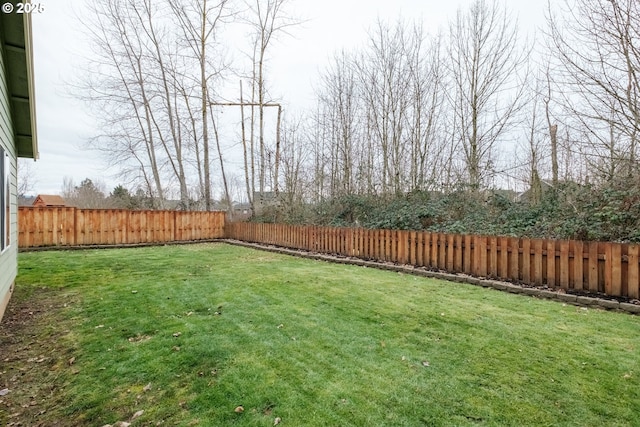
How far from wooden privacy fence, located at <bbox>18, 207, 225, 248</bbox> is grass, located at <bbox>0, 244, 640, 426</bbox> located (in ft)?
25.5

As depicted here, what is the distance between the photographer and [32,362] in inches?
136

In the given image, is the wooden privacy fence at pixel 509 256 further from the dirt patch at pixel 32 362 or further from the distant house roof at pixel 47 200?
the distant house roof at pixel 47 200

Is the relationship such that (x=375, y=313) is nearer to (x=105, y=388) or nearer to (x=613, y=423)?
(x=613, y=423)

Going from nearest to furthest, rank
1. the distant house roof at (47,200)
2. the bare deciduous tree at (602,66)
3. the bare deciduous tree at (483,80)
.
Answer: the bare deciduous tree at (602,66)
the bare deciduous tree at (483,80)
the distant house roof at (47,200)

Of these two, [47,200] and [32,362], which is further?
[47,200]

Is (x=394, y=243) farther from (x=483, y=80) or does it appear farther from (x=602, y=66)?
(x=483, y=80)

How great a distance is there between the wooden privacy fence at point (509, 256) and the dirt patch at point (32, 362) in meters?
6.58

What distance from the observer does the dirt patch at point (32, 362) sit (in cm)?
263

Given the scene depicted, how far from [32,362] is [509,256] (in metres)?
7.22

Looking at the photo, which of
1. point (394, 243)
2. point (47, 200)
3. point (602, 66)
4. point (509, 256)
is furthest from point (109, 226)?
point (47, 200)

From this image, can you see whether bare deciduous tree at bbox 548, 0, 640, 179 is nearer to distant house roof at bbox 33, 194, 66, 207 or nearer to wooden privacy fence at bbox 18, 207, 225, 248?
wooden privacy fence at bbox 18, 207, 225, 248

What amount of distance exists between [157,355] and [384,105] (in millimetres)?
12376

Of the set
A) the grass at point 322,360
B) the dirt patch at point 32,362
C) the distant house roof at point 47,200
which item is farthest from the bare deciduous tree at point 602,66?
the distant house roof at point 47,200

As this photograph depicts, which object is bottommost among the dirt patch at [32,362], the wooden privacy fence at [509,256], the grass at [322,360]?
the dirt patch at [32,362]
